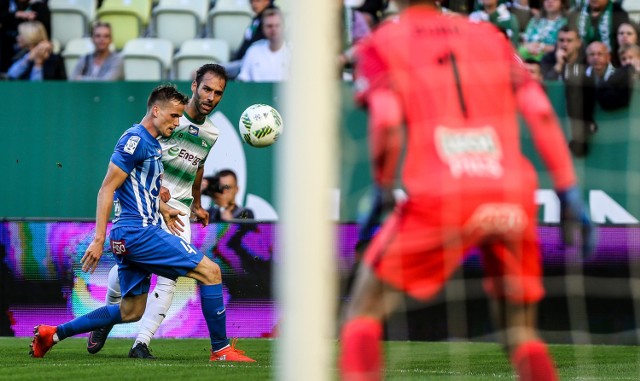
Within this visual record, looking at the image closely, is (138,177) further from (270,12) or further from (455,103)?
(270,12)

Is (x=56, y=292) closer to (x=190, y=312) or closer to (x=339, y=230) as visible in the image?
(x=190, y=312)

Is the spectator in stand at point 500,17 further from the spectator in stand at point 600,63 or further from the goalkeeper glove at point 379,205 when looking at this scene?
the goalkeeper glove at point 379,205

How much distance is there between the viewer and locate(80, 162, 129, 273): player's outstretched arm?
7090mm

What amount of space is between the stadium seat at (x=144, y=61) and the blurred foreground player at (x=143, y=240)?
453cm

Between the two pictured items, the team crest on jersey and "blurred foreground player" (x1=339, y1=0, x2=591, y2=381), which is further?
the team crest on jersey

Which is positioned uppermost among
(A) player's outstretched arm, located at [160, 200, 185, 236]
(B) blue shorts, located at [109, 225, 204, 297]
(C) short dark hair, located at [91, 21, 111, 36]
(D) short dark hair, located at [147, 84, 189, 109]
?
(C) short dark hair, located at [91, 21, 111, 36]

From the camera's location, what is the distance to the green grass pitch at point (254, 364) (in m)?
6.74

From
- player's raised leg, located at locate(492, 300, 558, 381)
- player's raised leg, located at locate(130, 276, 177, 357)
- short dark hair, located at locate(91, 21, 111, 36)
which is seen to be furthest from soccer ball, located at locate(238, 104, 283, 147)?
player's raised leg, located at locate(492, 300, 558, 381)

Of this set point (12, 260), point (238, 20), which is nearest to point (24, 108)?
point (12, 260)

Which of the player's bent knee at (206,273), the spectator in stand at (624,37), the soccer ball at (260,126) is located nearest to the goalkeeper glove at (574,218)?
the player's bent knee at (206,273)

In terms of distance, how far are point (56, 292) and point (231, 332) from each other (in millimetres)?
1466

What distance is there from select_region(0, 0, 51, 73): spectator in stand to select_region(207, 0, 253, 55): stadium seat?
5.69ft

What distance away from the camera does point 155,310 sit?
7949 mm

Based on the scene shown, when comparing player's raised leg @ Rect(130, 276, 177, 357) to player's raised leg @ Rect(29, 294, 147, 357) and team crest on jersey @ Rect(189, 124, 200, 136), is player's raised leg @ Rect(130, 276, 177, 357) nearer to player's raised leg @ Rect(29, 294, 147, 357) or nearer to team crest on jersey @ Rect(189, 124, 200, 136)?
player's raised leg @ Rect(29, 294, 147, 357)
